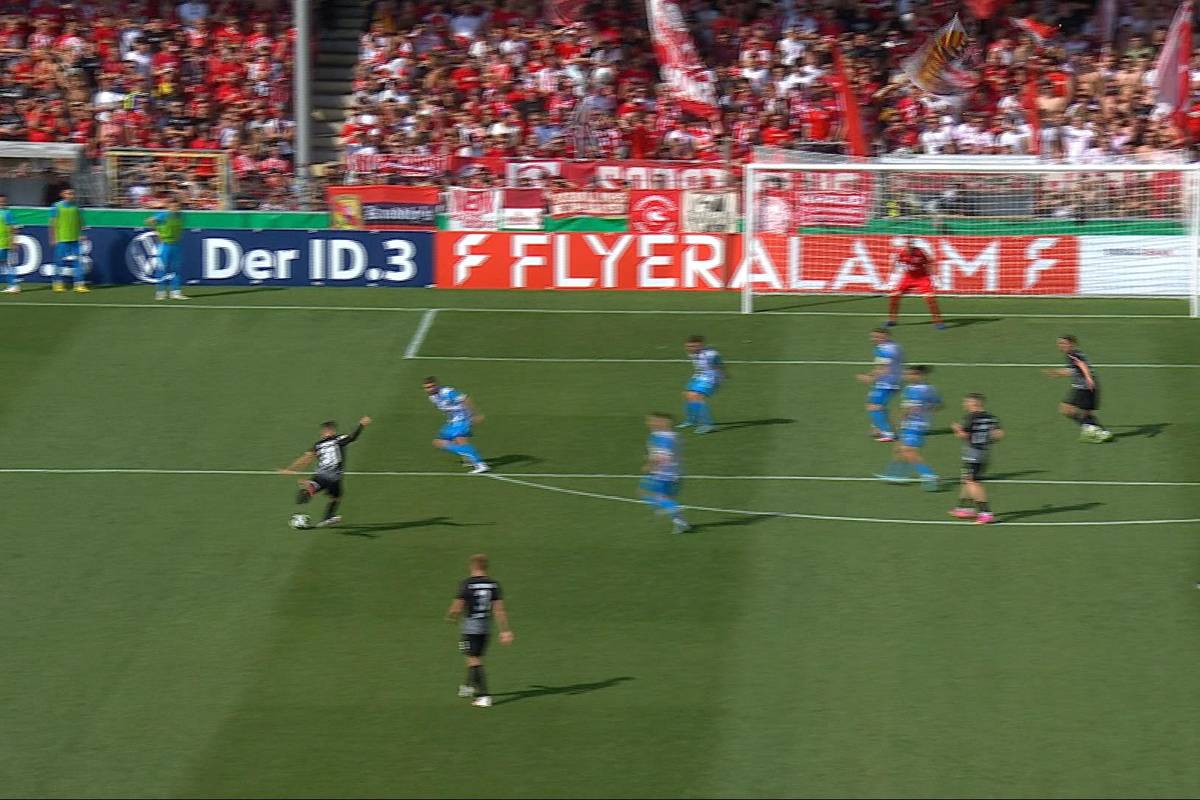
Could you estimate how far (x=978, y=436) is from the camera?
23828 millimetres

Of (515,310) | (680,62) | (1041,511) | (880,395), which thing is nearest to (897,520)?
(1041,511)

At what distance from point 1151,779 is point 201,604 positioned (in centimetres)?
1101

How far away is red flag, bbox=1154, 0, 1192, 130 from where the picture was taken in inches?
1479

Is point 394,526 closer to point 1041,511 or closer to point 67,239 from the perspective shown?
point 1041,511

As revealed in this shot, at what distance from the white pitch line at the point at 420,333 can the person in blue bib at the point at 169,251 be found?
15.9 ft

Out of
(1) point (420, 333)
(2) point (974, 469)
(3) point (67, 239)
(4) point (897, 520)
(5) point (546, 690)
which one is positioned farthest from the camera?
(3) point (67, 239)

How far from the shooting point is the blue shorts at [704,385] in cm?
2736

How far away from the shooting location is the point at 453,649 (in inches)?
824

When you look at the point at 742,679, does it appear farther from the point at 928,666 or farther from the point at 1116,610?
the point at 1116,610

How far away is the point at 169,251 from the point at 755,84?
1363cm

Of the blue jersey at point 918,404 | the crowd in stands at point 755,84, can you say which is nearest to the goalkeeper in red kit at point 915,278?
the blue jersey at point 918,404

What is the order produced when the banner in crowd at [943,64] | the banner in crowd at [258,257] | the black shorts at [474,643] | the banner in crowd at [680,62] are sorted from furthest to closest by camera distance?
1. the banner in crowd at [680,62]
2. the banner in crowd at [943,64]
3. the banner in crowd at [258,257]
4. the black shorts at [474,643]

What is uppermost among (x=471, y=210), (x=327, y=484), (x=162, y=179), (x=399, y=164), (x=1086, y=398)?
(x=399, y=164)

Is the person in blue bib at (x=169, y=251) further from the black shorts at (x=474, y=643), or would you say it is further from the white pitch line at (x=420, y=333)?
the black shorts at (x=474, y=643)
